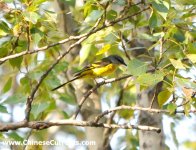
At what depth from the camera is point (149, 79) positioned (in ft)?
7.60

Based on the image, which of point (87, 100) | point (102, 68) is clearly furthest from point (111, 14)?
point (87, 100)

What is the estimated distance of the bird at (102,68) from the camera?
3973 millimetres

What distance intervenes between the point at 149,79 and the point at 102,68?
1861mm

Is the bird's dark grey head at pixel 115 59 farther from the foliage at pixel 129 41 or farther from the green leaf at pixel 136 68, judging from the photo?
the green leaf at pixel 136 68

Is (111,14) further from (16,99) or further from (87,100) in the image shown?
(87,100)

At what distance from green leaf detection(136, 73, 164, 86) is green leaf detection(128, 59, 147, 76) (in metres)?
0.12

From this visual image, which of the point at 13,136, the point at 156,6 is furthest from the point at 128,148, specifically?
the point at 156,6

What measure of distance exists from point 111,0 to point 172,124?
194cm

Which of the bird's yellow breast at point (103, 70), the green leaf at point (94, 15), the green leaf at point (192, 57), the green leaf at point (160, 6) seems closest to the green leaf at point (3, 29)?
the green leaf at point (94, 15)

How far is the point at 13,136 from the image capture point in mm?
2928

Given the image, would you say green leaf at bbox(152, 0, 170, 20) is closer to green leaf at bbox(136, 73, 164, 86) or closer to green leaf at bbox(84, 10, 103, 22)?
green leaf at bbox(84, 10, 103, 22)

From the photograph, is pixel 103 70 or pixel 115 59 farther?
pixel 103 70

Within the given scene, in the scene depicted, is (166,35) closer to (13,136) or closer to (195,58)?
(195,58)

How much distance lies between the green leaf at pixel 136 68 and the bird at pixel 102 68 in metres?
1.32
